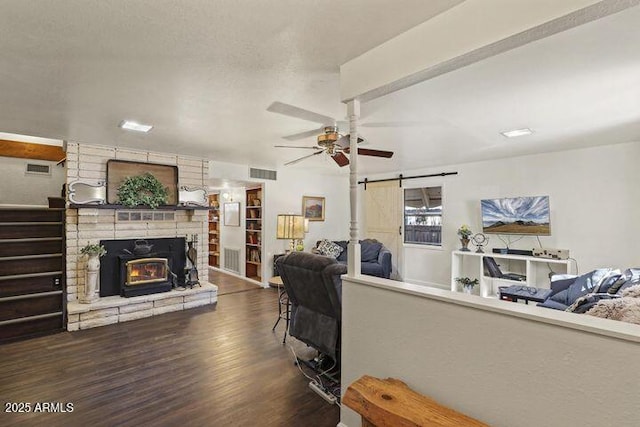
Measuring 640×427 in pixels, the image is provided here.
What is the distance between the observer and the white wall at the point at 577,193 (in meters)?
4.18

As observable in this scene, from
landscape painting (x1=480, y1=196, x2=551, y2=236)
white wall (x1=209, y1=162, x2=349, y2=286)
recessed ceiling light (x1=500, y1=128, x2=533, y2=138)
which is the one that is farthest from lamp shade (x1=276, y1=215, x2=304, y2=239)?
landscape painting (x1=480, y1=196, x2=551, y2=236)

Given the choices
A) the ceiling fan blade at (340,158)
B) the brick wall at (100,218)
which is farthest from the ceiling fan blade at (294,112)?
the brick wall at (100,218)

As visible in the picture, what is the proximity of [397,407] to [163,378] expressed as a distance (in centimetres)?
229

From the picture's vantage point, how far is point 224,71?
7.25 feet

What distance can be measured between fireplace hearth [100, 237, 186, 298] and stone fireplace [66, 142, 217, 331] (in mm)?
12

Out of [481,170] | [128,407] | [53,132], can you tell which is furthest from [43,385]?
[481,170]

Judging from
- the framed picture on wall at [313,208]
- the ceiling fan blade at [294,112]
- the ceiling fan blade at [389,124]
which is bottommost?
the framed picture on wall at [313,208]

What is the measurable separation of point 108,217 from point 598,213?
7.25 metres

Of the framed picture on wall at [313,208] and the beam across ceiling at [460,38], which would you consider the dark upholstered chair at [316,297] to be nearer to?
the beam across ceiling at [460,38]

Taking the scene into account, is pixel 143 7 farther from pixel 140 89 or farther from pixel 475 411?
pixel 475 411

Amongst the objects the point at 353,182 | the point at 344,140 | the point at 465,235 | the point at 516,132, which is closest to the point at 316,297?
the point at 353,182

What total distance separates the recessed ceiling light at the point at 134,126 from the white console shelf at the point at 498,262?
208 inches

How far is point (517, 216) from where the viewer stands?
5.04 metres

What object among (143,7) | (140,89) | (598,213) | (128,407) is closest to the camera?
(143,7)
